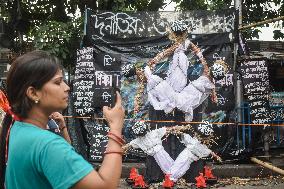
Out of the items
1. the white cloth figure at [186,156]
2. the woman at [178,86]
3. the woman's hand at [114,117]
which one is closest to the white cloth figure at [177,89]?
the woman at [178,86]

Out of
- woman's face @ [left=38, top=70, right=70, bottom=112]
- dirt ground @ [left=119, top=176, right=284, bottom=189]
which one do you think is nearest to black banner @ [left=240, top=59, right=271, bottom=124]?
dirt ground @ [left=119, top=176, right=284, bottom=189]

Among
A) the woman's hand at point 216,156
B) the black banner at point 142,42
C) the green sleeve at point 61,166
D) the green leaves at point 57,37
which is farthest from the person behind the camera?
the green leaves at point 57,37

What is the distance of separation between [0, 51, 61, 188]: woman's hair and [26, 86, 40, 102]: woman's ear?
1 centimetres

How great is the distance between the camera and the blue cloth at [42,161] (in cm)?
142

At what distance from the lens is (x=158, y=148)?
6.93 metres

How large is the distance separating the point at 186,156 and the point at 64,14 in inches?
209

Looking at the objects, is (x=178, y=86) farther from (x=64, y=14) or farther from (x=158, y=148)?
(x=64, y=14)

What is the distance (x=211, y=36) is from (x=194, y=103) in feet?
4.86

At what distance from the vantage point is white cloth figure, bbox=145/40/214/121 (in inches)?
272

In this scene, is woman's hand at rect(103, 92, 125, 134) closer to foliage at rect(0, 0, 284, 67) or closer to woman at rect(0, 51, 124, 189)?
woman at rect(0, 51, 124, 189)

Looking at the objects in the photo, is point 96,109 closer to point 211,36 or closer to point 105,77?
point 105,77

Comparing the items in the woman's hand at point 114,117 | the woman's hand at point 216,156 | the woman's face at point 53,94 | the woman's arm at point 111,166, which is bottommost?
the woman's hand at point 216,156

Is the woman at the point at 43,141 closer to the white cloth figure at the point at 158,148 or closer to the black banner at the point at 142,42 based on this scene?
the white cloth figure at the point at 158,148

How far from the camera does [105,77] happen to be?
8.07m
